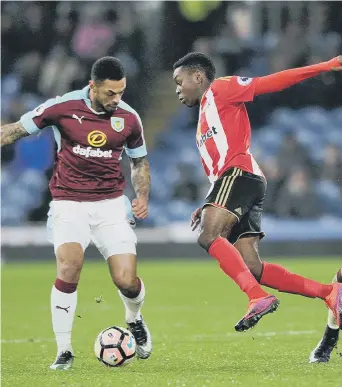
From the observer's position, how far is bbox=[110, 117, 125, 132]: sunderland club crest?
777 cm

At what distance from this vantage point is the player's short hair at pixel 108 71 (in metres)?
7.55

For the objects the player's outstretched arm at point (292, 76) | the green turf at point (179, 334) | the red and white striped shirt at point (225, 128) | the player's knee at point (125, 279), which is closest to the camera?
the green turf at point (179, 334)

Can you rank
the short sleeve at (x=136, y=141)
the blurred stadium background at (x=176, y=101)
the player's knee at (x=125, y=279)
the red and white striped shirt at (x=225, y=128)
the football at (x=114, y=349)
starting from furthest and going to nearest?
the blurred stadium background at (x=176, y=101)
the short sleeve at (x=136, y=141)
the red and white striped shirt at (x=225, y=128)
the player's knee at (x=125, y=279)
the football at (x=114, y=349)

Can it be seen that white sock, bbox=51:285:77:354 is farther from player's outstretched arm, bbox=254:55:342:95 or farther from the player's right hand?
player's outstretched arm, bbox=254:55:342:95

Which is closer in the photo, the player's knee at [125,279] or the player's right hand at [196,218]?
the player's knee at [125,279]

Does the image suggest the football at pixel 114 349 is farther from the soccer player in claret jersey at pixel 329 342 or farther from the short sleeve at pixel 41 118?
the short sleeve at pixel 41 118

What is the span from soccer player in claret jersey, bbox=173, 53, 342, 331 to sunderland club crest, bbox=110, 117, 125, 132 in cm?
55

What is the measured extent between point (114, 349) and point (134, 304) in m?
0.65

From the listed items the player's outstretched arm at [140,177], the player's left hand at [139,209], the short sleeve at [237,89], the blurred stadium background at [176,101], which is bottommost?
the blurred stadium background at [176,101]

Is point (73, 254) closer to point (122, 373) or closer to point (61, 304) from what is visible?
point (61, 304)

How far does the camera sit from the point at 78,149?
7.70 meters

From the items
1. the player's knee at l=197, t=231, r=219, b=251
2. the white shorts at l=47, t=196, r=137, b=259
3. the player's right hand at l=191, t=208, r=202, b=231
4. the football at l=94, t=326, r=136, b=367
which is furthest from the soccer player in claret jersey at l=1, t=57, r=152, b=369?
the player's knee at l=197, t=231, r=219, b=251

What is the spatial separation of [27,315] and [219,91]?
4.88m

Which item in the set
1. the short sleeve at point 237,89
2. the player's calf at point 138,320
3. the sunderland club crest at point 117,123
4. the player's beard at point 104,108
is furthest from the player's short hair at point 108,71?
the player's calf at point 138,320
